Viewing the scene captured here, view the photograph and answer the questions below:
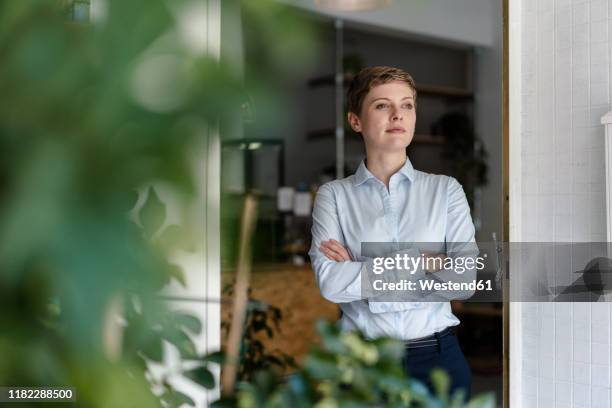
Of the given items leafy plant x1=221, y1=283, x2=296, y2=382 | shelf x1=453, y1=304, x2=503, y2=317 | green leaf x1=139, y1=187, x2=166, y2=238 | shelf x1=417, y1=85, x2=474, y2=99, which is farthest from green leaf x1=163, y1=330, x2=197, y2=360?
shelf x1=417, y1=85, x2=474, y2=99

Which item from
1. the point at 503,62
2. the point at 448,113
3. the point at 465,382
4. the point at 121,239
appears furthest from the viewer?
the point at 448,113

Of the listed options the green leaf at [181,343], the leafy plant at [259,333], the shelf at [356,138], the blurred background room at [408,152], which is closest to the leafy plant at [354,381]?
the green leaf at [181,343]

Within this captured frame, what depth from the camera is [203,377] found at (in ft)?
2.42

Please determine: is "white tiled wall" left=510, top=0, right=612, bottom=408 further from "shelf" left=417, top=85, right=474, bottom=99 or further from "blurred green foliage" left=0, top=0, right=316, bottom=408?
→ "blurred green foliage" left=0, top=0, right=316, bottom=408

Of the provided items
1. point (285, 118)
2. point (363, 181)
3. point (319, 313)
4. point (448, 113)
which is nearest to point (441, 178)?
point (363, 181)

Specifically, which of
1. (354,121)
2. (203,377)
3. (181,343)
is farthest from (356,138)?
(181,343)

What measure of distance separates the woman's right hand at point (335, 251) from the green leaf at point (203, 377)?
171 centimetres

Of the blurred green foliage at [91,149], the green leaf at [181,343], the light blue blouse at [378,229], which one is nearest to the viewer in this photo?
the blurred green foliage at [91,149]

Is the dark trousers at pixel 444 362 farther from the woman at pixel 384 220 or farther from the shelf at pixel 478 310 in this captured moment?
the shelf at pixel 478 310

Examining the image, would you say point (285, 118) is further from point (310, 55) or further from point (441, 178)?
point (441, 178)

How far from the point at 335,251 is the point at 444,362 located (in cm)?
55

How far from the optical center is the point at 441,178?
273 cm

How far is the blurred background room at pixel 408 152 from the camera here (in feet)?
Answer: 7.57

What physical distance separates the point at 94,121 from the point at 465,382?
2.56m
